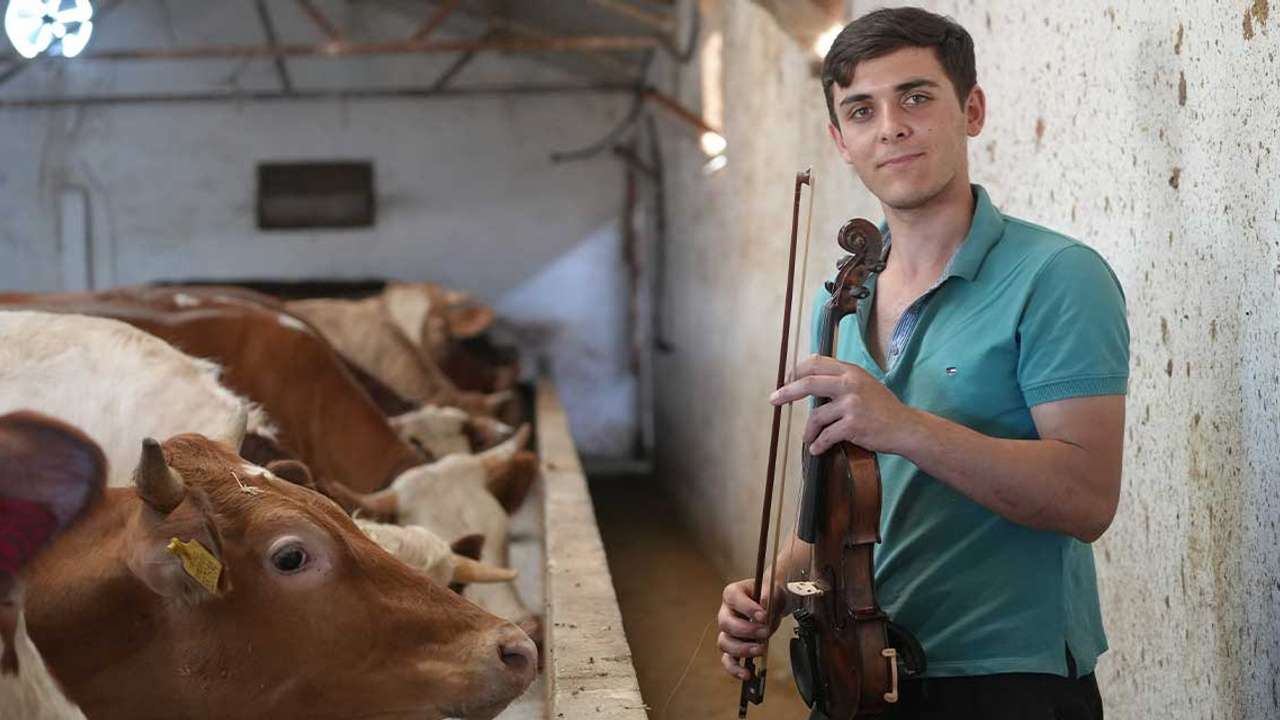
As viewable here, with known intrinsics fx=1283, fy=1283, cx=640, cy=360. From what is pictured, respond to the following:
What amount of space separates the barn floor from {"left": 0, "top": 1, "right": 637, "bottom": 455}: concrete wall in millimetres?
2626

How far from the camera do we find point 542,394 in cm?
911

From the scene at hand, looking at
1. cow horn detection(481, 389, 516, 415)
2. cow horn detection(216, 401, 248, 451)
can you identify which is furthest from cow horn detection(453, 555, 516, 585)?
cow horn detection(481, 389, 516, 415)

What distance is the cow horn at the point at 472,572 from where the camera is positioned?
3387mm

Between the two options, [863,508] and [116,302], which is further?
[116,302]

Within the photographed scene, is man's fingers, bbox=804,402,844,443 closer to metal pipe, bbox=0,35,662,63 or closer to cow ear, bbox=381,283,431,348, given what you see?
cow ear, bbox=381,283,431,348

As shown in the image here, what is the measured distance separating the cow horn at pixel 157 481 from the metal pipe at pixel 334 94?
11315 millimetres

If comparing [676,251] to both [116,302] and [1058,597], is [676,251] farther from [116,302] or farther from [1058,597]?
[1058,597]

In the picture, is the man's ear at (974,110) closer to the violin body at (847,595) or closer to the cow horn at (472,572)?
the violin body at (847,595)

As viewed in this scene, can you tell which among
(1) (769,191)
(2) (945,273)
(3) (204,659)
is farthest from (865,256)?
(1) (769,191)

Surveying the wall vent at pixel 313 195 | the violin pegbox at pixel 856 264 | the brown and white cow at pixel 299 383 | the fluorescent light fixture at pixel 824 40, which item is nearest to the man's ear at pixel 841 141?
the violin pegbox at pixel 856 264

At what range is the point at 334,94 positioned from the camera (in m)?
12.8

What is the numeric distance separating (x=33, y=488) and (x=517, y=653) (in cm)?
92

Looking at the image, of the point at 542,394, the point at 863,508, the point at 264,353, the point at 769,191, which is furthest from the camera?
the point at 542,394

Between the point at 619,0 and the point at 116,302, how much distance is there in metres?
6.86
